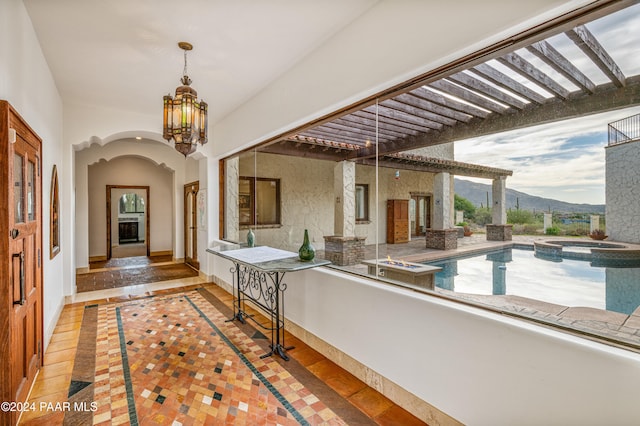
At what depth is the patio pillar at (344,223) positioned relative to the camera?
2.81 meters

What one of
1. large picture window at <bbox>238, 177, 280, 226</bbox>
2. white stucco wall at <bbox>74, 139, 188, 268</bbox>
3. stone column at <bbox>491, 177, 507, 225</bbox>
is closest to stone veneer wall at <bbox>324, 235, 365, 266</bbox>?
stone column at <bbox>491, 177, 507, 225</bbox>

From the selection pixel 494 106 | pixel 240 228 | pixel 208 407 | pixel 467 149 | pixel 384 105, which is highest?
pixel 384 105

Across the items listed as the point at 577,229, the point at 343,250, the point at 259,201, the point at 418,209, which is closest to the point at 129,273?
the point at 259,201

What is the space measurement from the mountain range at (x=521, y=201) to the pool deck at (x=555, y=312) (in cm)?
15

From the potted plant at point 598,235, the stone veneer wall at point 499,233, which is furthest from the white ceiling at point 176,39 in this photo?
the potted plant at point 598,235

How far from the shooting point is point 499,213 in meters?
1.77

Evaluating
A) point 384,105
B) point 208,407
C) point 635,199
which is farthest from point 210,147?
point 635,199

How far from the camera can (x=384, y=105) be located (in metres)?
2.57

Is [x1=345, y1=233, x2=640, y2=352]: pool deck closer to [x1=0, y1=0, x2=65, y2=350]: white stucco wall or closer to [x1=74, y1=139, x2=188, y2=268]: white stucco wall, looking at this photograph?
[x1=0, y1=0, x2=65, y2=350]: white stucco wall

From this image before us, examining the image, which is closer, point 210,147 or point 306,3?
point 306,3

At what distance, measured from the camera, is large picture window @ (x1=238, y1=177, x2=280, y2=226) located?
461 centimetres

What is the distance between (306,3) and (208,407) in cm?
300

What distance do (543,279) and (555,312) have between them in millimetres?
163

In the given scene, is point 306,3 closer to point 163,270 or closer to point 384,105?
point 384,105
